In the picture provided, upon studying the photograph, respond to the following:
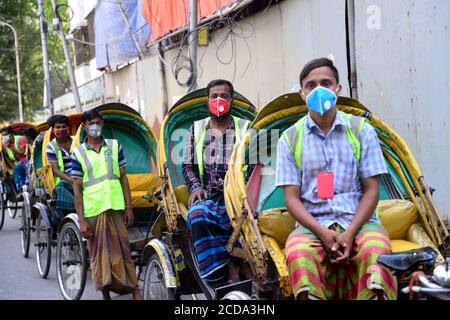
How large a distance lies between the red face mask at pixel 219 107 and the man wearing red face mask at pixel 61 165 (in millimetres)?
2781

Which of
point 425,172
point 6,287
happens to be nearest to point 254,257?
point 425,172

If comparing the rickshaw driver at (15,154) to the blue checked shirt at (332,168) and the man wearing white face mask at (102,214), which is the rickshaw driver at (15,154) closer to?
the man wearing white face mask at (102,214)

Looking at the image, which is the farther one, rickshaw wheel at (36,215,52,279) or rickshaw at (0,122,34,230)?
rickshaw at (0,122,34,230)

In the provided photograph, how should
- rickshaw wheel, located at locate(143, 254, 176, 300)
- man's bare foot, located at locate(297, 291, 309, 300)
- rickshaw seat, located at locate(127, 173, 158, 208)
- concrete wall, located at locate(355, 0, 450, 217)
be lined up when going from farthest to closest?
rickshaw seat, located at locate(127, 173, 158, 208)
concrete wall, located at locate(355, 0, 450, 217)
rickshaw wheel, located at locate(143, 254, 176, 300)
man's bare foot, located at locate(297, 291, 309, 300)

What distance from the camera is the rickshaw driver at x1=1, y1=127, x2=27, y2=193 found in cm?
1139

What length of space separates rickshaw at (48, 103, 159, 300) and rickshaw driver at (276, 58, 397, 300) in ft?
8.77

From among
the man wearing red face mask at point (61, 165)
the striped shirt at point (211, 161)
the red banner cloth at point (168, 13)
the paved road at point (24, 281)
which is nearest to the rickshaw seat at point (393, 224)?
the striped shirt at point (211, 161)

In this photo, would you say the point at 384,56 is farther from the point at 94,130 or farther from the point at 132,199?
the point at 94,130

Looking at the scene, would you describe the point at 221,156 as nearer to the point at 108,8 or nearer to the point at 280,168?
the point at 280,168

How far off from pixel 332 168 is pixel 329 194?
149mm

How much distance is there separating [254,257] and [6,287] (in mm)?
4465

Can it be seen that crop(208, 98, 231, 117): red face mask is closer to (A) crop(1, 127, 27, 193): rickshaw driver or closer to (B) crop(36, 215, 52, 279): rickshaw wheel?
(B) crop(36, 215, 52, 279): rickshaw wheel

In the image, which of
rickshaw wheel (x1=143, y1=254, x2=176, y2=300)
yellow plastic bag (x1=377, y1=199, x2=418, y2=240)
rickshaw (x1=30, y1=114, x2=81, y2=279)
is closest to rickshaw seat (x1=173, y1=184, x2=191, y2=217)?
rickshaw wheel (x1=143, y1=254, x2=176, y2=300)

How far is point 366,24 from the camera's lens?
25.6 feet
